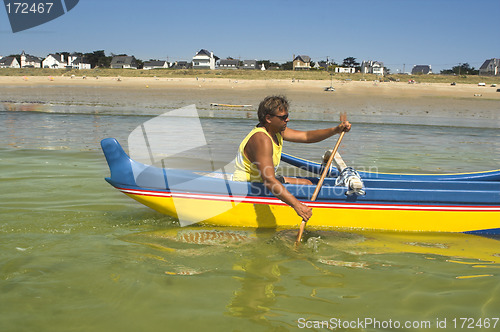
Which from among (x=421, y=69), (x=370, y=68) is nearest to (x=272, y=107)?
(x=370, y=68)

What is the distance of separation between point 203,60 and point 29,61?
41.9m

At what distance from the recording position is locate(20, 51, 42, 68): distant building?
9681 centimetres

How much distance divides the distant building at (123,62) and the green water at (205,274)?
86958mm


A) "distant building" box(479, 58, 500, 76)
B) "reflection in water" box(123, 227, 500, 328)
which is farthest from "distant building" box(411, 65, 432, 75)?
"reflection in water" box(123, 227, 500, 328)

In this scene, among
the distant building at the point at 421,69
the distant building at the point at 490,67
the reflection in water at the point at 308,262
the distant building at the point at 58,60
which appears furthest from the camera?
the distant building at the point at 58,60

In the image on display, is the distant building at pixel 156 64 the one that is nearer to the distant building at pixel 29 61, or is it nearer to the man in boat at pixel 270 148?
the distant building at pixel 29 61

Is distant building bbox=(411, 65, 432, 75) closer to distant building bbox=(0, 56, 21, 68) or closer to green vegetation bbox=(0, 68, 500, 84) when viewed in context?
green vegetation bbox=(0, 68, 500, 84)

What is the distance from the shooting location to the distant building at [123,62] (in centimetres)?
8781

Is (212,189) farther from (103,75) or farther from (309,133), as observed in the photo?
(103,75)

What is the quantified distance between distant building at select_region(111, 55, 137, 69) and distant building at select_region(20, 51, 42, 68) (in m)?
22.4

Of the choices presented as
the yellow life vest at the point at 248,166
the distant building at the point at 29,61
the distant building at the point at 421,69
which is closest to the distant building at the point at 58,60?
the distant building at the point at 29,61

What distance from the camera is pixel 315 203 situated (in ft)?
15.6

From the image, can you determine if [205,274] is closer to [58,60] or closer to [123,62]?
[123,62]

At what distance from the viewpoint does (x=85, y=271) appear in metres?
3.64
